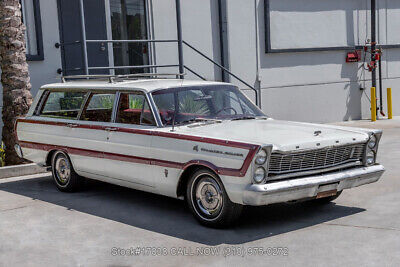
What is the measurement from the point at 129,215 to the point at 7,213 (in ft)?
5.04

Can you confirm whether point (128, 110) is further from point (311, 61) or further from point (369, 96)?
point (369, 96)

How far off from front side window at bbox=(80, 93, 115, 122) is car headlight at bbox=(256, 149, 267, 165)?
2.50 metres

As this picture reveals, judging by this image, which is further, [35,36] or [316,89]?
[316,89]

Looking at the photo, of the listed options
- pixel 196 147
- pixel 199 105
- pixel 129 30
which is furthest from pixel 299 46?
pixel 196 147

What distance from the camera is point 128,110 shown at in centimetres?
738

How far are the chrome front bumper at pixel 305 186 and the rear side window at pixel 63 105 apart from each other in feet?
10.9

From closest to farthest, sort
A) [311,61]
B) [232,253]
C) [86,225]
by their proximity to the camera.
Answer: [232,253] → [86,225] → [311,61]

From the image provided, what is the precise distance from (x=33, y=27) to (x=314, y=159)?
800cm

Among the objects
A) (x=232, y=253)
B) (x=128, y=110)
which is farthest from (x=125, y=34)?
(x=232, y=253)

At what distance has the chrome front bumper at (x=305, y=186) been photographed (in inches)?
225

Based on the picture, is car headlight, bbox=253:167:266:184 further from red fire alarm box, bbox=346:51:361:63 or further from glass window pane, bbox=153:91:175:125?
red fire alarm box, bbox=346:51:361:63

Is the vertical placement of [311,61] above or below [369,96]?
above

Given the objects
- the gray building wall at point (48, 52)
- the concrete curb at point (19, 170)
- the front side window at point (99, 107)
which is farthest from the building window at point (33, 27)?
the front side window at point (99, 107)

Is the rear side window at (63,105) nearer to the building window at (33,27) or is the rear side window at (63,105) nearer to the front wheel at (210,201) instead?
the front wheel at (210,201)
